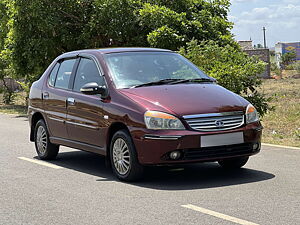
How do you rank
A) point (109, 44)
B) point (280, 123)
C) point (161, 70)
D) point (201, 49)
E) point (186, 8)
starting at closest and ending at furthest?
point (161, 70)
point (201, 49)
point (280, 123)
point (186, 8)
point (109, 44)

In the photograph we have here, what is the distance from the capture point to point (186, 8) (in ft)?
67.8

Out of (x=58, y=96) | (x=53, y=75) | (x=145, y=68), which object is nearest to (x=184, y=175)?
(x=145, y=68)

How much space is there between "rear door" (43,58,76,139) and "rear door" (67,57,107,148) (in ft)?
0.68

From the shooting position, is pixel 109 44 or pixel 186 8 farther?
pixel 109 44

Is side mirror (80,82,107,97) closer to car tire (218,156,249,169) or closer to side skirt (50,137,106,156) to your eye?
side skirt (50,137,106,156)

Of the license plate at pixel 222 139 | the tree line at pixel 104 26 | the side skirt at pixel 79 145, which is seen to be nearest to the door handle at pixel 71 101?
the side skirt at pixel 79 145

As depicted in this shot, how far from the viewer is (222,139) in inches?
315

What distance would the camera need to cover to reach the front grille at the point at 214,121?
792cm

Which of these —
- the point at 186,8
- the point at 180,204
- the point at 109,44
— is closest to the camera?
the point at 180,204

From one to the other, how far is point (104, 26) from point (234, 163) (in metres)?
13.0

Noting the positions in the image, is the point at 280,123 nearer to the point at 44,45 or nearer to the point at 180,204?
the point at 44,45

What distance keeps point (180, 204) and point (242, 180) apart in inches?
63.3

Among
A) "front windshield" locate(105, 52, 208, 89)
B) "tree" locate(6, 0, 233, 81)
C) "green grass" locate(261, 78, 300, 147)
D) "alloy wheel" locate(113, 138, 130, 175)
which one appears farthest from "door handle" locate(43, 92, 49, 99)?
"tree" locate(6, 0, 233, 81)

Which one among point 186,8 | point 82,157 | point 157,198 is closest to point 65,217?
point 157,198
